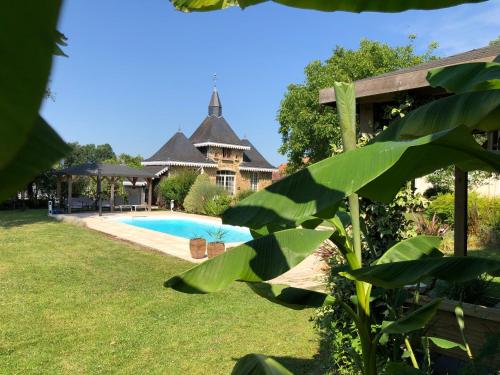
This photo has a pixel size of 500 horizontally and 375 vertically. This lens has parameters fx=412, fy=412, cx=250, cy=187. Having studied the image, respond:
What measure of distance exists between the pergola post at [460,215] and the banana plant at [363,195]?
3.11m

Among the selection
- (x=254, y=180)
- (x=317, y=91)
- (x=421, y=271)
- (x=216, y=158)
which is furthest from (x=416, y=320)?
(x=254, y=180)

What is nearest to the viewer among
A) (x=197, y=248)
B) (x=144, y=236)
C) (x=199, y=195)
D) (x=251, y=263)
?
(x=251, y=263)

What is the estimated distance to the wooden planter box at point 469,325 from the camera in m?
3.78

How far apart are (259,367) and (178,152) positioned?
3166 centimetres

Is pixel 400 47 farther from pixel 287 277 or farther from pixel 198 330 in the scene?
pixel 198 330

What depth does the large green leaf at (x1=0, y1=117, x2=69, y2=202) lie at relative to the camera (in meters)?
0.32

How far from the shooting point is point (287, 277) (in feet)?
30.2

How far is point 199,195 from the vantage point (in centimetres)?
2631

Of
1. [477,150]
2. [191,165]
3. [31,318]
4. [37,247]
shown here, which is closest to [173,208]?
[191,165]

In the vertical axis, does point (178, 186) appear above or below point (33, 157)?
above

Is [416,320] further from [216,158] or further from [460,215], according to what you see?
[216,158]

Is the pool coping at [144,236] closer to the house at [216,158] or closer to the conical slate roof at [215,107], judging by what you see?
the house at [216,158]

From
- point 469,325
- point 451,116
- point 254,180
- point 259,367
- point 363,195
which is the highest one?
point 254,180

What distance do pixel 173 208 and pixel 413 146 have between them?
27.9m
